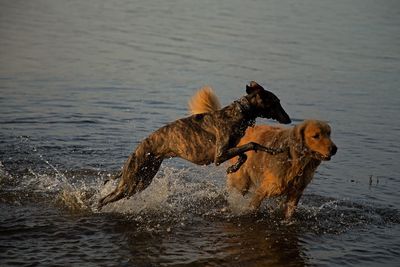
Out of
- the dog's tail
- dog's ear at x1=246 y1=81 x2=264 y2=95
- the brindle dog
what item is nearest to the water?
the brindle dog

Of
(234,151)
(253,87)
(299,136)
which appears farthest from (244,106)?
(299,136)

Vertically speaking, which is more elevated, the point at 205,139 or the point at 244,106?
the point at 244,106

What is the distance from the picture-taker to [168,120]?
503 inches

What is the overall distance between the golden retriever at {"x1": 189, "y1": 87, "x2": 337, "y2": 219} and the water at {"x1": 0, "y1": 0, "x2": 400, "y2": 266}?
0.39m

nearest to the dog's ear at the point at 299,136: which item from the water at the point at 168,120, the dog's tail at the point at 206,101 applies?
the water at the point at 168,120

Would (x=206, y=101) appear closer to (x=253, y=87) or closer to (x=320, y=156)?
(x=253, y=87)

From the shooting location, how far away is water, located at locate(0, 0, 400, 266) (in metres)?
7.20

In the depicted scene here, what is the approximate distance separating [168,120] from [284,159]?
5.36 metres

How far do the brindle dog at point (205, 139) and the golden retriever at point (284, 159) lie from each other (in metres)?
0.24

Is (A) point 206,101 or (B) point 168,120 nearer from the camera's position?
(A) point 206,101

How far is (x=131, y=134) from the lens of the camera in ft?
38.9

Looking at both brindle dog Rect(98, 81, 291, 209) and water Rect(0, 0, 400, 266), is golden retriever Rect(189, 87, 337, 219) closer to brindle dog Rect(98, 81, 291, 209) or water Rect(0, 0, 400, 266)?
brindle dog Rect(98, 81, 291, 209)

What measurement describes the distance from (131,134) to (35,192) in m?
3.35

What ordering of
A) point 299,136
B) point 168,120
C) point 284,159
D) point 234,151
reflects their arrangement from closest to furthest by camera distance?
point 234,151
point 299,136
point 284,159
point 168,120
